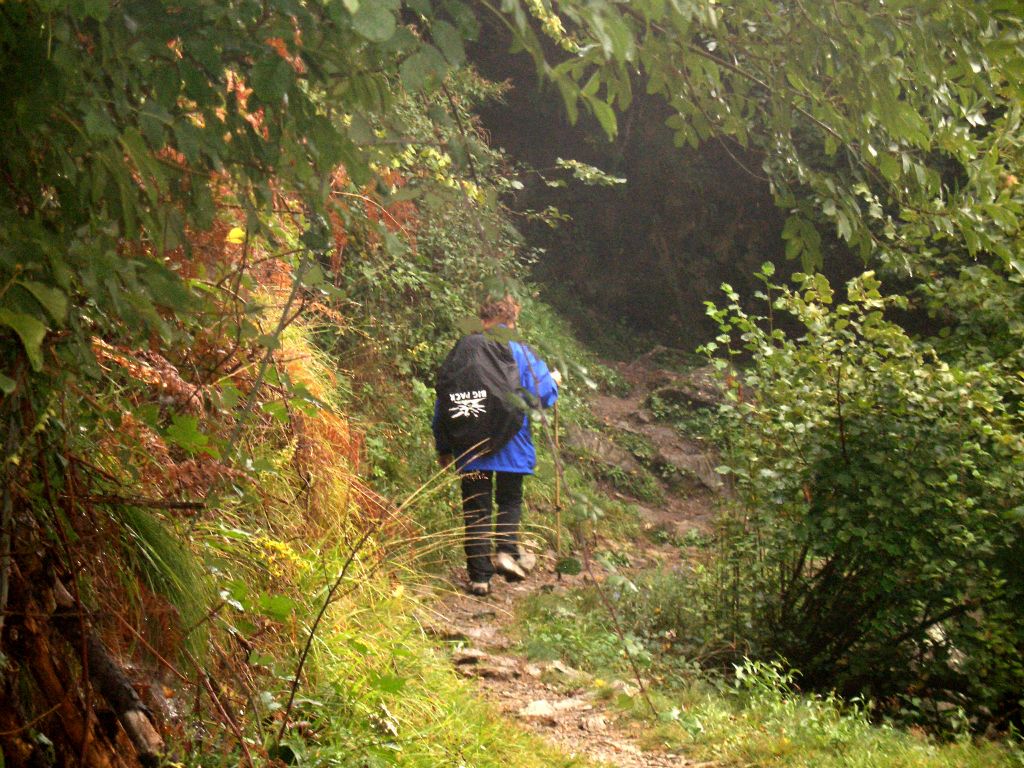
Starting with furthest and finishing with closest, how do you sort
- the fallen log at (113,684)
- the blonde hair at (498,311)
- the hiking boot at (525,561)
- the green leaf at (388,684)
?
the hiking boot at (525,561) → the blonde hair at (498,311) → the green leaf at (388,684) → the fallen log at (113,684)

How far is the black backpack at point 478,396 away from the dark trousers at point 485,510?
28cm

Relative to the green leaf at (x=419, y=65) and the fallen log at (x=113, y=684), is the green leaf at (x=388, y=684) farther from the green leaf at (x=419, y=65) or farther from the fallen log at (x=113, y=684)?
the green leaf at (x=419, y=65)

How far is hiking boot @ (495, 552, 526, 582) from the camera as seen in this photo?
721 cm

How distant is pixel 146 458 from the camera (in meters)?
3.52

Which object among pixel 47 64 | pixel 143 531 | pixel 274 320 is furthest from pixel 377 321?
pixel 47 64

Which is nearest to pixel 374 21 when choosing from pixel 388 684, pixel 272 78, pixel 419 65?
pixel 419 65

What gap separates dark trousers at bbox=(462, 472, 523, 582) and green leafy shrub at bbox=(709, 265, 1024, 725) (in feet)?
5.19

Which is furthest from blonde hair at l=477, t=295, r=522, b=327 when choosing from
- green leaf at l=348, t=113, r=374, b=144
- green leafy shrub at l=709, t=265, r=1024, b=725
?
green leaf at l=348, t=113, r=374, b=144

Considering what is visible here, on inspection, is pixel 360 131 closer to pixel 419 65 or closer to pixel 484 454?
pixel 419 65

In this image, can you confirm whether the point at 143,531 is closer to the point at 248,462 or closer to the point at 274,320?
the point at 248,462

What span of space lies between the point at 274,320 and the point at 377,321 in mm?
3301

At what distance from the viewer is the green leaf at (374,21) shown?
1.33 metres

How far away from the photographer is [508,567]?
724cm

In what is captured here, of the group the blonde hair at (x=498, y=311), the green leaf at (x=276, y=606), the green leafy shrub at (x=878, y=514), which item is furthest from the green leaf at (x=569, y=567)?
the green leafy shrub at (x=878, y=514)
